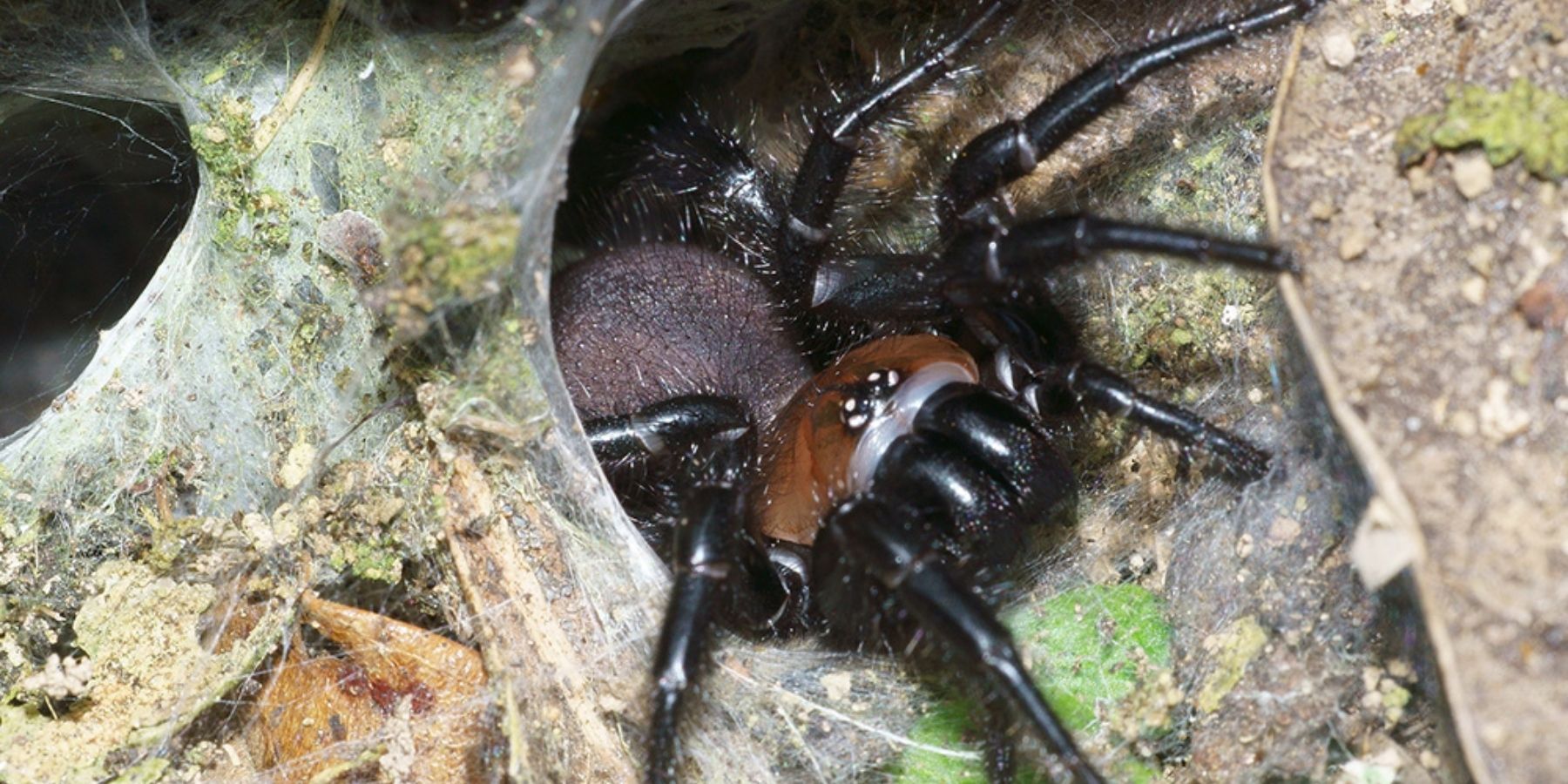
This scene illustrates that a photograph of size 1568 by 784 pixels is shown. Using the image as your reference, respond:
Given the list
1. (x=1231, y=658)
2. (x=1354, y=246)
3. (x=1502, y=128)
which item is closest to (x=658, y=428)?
(x=1231, y=658)

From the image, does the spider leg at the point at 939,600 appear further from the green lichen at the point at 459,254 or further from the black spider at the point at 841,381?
the green lichen at the point at 459,254

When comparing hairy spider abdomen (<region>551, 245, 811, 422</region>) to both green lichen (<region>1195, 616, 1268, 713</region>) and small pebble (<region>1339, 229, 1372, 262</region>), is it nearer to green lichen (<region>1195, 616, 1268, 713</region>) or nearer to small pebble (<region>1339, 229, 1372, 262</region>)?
green lichen (<region>1195, 616, 1268, 713</region>)

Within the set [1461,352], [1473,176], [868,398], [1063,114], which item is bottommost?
[868,398]

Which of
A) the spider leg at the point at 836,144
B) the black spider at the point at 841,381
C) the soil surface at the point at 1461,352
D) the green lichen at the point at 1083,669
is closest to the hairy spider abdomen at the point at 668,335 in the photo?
the black spider at the point at 841,381

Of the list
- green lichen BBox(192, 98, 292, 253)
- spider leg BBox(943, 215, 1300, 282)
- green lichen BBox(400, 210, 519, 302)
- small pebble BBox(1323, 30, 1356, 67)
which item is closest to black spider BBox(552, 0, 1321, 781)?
spider leg BBox(943, 215, 1300, 282)

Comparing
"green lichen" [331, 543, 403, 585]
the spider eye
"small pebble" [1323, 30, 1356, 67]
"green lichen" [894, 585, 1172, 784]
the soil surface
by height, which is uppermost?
"small pebble" [1323, 30, 1356, 67]

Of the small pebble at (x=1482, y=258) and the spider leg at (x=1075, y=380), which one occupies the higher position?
the small pebble at (x=1482, y=258)

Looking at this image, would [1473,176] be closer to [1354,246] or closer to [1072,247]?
[1354,246]
